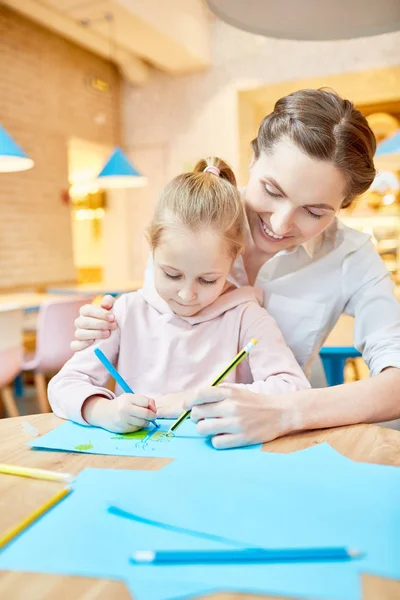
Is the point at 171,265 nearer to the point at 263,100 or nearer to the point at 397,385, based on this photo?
the point at 397,385

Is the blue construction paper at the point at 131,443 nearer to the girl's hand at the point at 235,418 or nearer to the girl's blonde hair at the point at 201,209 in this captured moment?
the girl's hand at the point at 235,418

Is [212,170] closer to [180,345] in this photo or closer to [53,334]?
[180,345]

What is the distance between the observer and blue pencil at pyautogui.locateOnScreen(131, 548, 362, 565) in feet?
1.66

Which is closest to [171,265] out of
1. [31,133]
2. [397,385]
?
[397,385]

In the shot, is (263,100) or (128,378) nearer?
(128,378)

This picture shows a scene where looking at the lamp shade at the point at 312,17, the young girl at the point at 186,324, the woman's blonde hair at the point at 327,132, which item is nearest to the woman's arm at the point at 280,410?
the young girl at the point at 186,324

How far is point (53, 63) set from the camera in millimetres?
5410

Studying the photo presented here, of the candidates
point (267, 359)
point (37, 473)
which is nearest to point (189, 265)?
point (267, 359)

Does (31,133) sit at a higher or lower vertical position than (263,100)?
lower

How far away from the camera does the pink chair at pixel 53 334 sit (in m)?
3.16

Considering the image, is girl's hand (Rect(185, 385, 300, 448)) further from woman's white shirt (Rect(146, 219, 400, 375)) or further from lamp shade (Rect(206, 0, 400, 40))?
lamp shade (Rect(206, 0, 400, 40))

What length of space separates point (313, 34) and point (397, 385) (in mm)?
641

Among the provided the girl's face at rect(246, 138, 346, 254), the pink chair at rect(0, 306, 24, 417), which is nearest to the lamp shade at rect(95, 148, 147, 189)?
the pink chair at rect(0, 306, 24, 417)

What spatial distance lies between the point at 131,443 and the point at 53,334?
97.7 inches
